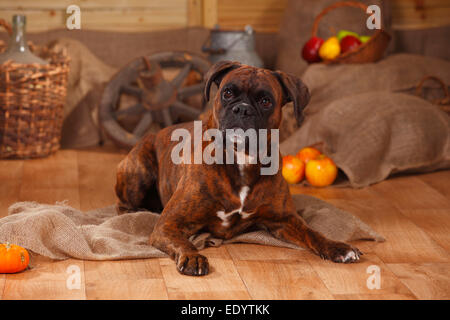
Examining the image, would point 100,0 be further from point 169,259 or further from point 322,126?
point 169,259

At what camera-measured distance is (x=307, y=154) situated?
4.63 metres

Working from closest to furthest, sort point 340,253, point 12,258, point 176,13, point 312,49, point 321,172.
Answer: point 12,258
point 340,253
point 321,172
point 312,49
point 176,13

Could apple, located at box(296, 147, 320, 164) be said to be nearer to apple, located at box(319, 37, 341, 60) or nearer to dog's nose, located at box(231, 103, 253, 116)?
apple, located at box(319, 37, 341, 60)

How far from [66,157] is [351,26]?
266 cm

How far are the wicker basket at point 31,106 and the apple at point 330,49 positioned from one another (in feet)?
6.63

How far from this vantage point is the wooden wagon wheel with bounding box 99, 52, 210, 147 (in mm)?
5512

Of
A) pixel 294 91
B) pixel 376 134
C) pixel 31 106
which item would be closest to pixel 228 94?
pixel 294 91

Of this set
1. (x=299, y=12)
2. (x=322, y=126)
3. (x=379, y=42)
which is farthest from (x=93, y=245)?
(x=299, y=12)

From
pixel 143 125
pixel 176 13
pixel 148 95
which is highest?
pixel 176 13

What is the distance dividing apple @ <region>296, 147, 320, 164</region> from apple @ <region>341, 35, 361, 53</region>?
1.15 metres

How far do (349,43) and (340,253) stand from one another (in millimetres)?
2822

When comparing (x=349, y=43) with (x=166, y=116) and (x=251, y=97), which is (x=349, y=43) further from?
(x=251, y=97)

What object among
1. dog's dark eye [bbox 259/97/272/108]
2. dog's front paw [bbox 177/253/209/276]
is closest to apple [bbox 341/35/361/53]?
dog's dark eye [bbox 259/97/272/108]

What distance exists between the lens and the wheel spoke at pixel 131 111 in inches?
219
